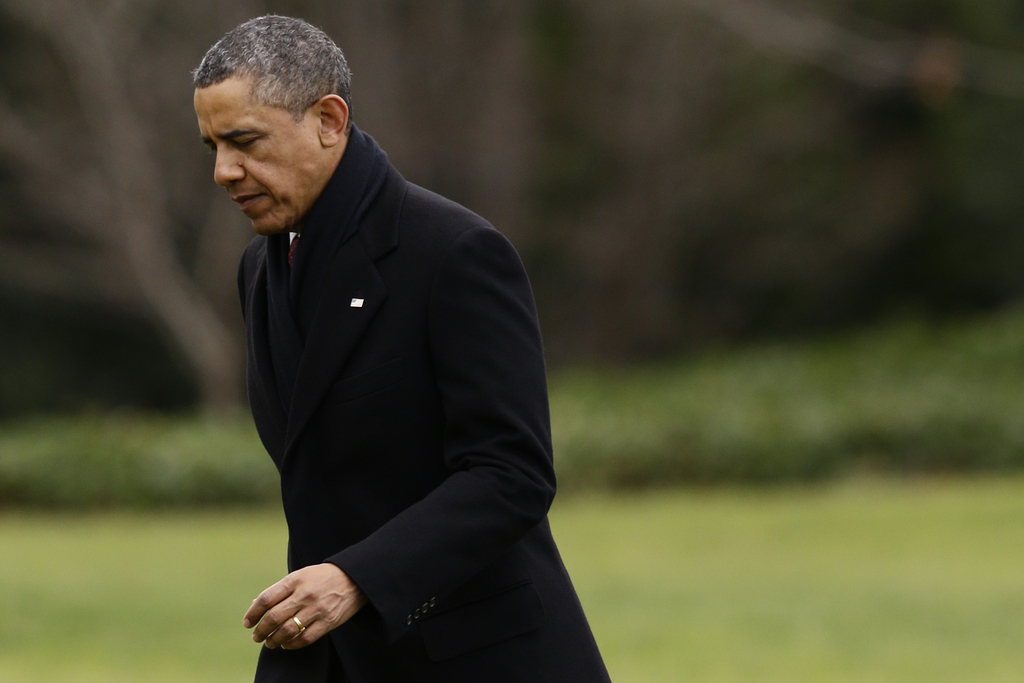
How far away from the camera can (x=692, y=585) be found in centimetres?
1083

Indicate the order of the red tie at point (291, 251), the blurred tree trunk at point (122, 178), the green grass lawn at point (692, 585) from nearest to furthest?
the red tie at point (291, 251), the green grass lawn at point (692, 585), the blurred tree trunk at point (122, 178)

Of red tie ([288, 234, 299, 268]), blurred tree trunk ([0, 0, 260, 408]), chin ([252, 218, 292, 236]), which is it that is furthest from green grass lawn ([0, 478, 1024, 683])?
chin ([252, 218, 292, 236])

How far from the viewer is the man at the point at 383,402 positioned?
7.94 ft

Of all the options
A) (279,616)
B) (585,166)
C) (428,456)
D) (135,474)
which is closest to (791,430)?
(135,474)

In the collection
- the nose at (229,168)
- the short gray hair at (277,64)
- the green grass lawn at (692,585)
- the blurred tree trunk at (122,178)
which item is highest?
the blurred tree trunk at (122,178)

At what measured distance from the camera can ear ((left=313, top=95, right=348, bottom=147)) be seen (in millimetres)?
2497

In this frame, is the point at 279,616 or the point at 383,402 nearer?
the point at 279,616

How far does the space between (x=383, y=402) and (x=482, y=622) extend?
432 mm

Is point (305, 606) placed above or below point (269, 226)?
below

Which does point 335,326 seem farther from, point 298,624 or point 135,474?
point 135,474

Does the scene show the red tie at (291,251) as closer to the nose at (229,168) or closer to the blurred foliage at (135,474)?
the nose at (229,168)

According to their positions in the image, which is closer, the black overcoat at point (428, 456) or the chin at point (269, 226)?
the black overcoat at point (428, 456)

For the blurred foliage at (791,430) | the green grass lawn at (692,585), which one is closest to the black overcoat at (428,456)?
the green grass lawn at (692,585)

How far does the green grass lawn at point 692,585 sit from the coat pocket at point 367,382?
5.76 m
